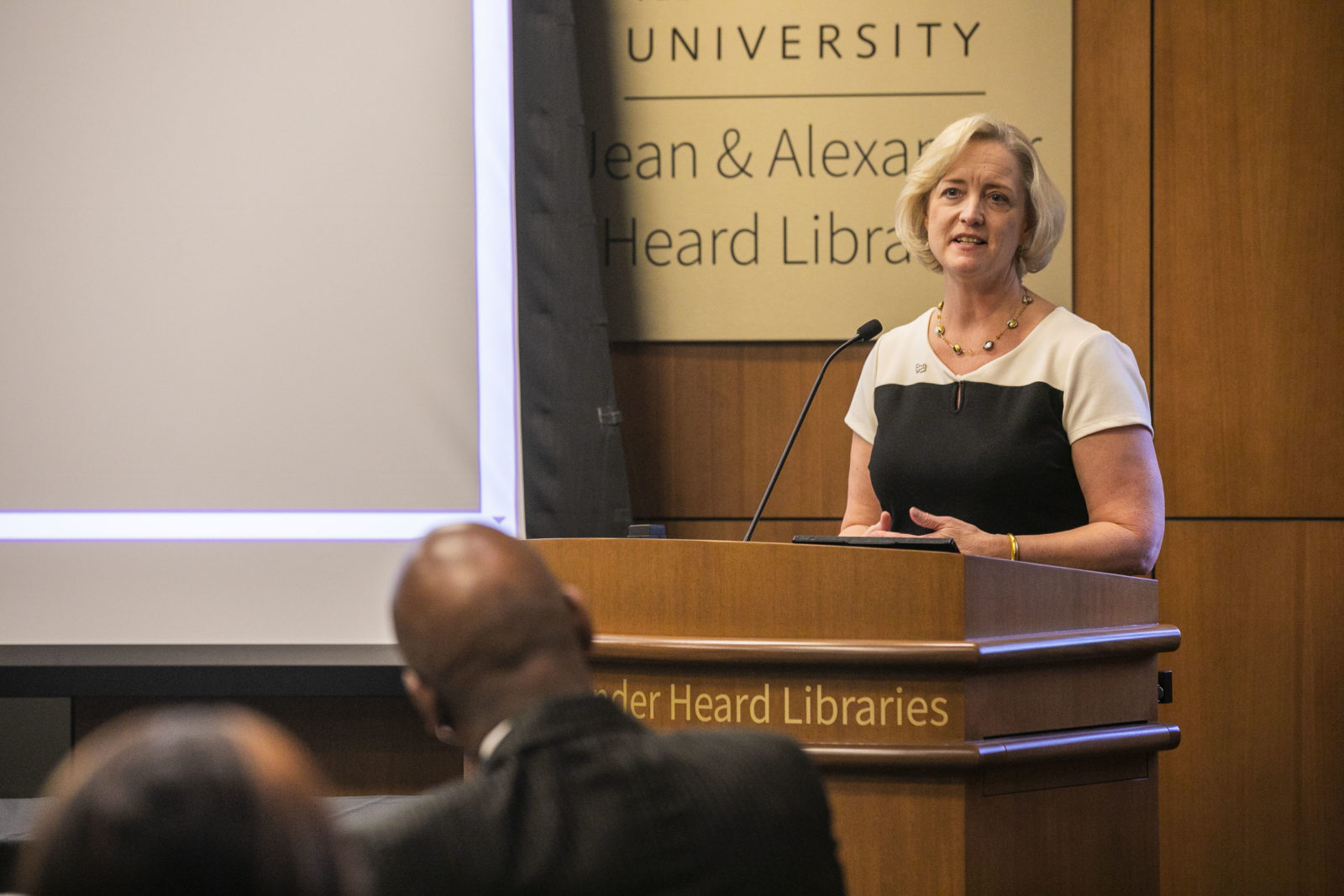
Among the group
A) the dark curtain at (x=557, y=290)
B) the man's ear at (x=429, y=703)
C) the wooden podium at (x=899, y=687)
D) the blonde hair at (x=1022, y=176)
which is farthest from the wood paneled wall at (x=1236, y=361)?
the man's ear at (x=429, y=703)

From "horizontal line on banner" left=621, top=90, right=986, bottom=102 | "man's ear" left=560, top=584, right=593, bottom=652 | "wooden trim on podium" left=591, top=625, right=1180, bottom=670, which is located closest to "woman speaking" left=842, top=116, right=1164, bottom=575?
"wooden trim on podium" left=591, top=625, right=1180, bottom=670

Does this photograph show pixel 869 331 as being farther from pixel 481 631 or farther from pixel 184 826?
pixel 184 826

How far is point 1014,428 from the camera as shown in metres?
2.37

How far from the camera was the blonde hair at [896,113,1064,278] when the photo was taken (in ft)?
8.21

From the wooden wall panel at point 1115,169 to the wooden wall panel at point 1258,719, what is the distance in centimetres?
57

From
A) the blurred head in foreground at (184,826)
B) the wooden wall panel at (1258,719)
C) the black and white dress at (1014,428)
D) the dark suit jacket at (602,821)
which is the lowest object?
the wooden wall panel at (1258,719)

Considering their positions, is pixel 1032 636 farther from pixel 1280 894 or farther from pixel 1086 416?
pixel 1280 894

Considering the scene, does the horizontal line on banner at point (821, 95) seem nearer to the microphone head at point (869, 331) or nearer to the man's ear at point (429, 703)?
the microphone head at point (869, 331)

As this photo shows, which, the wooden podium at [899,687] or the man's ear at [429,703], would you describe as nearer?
the man's ear at [429,703]

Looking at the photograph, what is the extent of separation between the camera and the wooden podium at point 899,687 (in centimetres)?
169

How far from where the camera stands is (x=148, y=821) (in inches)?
22.7

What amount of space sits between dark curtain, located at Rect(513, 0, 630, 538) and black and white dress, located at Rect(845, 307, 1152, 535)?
85 centimetres

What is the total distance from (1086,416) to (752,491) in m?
1.19

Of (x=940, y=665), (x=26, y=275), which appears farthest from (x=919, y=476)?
(x=26, y=275)
